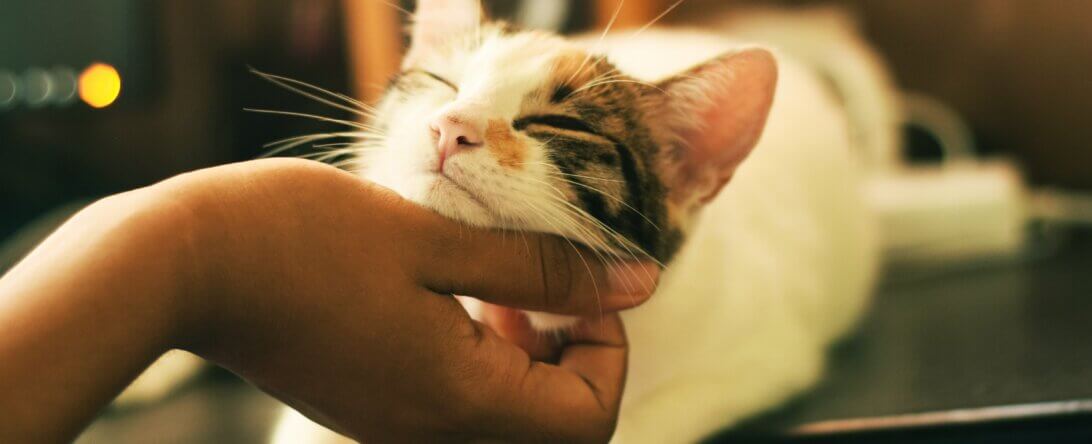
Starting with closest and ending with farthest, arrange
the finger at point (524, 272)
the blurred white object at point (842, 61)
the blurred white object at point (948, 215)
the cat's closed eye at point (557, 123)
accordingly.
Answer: the finger at point (524, 272) → the cat's closed eye at point (557, 123) → the blurred white object at point (948, 215) → the blurred white object at point (842, 61)

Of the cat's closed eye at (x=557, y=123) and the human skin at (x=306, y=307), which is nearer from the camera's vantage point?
the human skin at (x=306, y=307)

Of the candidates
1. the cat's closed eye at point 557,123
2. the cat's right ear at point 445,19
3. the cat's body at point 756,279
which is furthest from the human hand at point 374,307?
the cat's right ear at point 445,19

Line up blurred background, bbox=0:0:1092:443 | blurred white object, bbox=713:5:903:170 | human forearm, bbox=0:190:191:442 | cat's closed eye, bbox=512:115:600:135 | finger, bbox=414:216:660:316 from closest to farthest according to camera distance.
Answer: human forearm, bbox=0:190:191:442 < finger, bbox=414:216:660:316 < cat's closed eye, bbox=512:115:600:135 < blurred background, bbox=0:0:1092:443 < blurred white object, bbox=713:5:903:170

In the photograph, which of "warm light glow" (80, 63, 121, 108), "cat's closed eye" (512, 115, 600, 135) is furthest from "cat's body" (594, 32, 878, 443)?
"warm light glow" (80, 63, 121, 108)

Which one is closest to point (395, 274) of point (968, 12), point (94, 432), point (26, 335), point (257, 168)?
point (257, 168)

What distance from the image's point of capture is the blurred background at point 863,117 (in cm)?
107

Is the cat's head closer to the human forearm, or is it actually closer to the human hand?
the human hand

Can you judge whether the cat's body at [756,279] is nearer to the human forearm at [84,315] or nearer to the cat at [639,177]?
the cat at [639,177]

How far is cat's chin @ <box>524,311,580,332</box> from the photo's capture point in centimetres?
72

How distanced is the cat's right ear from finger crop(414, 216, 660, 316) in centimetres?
33

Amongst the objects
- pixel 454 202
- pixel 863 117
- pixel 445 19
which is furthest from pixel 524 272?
pixel 863 117

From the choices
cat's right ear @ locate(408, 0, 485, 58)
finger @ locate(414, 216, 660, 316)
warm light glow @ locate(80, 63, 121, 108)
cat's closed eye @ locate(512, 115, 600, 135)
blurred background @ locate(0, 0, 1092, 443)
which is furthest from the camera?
warm light glow @ locate(80, 63, 121, 108)

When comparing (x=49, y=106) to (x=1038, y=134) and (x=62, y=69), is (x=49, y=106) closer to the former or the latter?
(x=62, y=69)

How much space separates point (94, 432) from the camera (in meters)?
1.01
